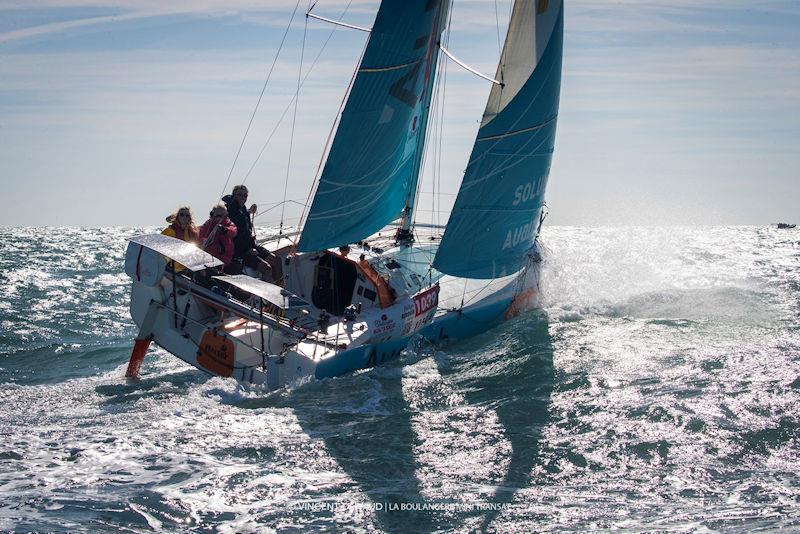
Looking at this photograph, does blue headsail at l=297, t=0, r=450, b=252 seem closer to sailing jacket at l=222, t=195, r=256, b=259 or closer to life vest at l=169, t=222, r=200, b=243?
sailing jacket at l=222, t=195, r=256, b=259

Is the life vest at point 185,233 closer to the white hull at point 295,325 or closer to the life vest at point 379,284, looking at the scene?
the white hull at point 295,325

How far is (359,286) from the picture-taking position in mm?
12867

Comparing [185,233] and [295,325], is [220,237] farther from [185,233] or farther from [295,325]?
[295,325]

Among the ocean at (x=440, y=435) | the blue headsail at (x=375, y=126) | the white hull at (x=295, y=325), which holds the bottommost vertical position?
the ocean at (x=440, y=435)

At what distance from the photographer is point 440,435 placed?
9547 millimetres

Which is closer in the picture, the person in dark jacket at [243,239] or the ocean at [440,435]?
the ocean at [440,435]

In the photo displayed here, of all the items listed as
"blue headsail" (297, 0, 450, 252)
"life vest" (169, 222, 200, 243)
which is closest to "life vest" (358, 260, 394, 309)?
"blue headsail" (297, 0, 450, 252)

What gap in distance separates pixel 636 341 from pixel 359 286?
171 inches

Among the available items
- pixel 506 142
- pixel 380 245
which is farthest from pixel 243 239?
pixel 506 142

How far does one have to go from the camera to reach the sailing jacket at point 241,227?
40.9 feet

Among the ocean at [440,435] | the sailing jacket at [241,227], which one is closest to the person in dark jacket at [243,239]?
the sailing jacket at [241,227]

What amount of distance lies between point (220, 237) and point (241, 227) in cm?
69

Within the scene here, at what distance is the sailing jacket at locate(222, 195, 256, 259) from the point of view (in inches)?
491

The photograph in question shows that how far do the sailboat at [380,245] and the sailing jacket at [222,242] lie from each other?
44 centimetres
